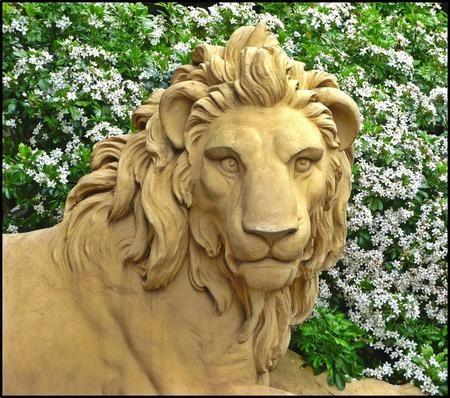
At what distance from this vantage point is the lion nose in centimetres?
329

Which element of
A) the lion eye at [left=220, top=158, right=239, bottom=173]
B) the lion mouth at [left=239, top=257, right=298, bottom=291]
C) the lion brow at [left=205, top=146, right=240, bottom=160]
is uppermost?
the lion brow at [left=205, top=146, right=240, bottom=160]

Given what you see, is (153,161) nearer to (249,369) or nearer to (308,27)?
(249,369)

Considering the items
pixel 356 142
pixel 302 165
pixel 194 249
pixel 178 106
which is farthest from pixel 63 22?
pixel 302 165

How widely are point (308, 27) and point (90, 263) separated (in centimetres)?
290

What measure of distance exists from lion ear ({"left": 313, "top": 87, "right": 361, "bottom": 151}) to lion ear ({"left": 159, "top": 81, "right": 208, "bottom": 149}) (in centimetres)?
45

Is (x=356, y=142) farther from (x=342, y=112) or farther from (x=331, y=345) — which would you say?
(x=342, y=112)

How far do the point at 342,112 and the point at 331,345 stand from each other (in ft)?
4.79

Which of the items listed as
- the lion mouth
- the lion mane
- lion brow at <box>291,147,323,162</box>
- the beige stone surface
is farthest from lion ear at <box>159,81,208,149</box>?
the beige stone surface

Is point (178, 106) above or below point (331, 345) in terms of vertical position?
above

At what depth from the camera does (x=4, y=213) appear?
546 centimetres

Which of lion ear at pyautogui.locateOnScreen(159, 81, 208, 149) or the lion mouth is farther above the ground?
lion ear at pyautogui.locateOnScreen(159, 81, 208, 149)

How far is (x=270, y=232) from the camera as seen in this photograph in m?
3.28

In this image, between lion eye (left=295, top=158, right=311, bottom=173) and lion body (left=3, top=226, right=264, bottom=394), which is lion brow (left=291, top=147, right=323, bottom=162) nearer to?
lion eye (left=295, top=158, right=311, bottom=173)

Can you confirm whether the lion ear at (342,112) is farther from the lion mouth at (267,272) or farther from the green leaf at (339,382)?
the green leaf at (339,382)
